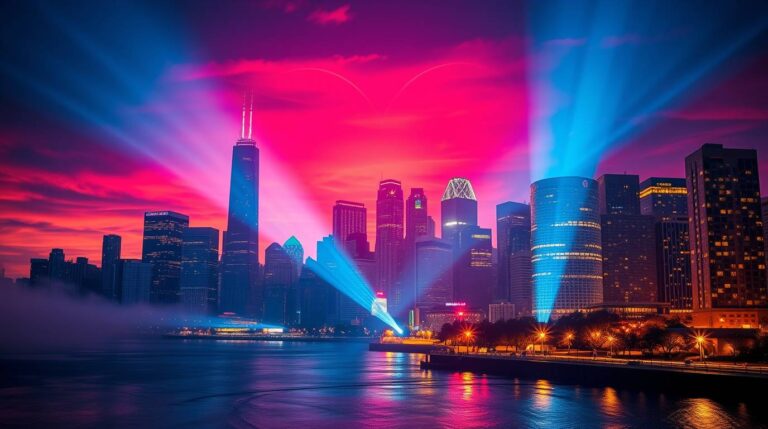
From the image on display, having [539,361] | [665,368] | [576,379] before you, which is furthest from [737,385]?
[539,361]

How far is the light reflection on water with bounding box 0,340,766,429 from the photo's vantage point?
7994 centimetres

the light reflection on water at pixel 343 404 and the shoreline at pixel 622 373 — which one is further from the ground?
the shoreline at pixel 622 373

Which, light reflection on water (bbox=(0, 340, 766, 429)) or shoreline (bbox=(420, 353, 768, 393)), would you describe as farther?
shoreline (bbox=(420, 353, 768, 393))

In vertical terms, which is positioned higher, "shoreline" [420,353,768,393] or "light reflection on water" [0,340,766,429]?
"shoreline" [420,353,768,393]

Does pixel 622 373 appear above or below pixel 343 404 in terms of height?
above

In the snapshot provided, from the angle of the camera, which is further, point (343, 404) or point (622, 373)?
point (622, 373)

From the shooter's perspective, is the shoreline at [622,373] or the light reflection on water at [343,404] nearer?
the light reflection on water at [343,404]

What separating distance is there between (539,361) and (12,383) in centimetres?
9839

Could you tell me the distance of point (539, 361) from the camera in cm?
13662

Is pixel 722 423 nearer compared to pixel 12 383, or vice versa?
pixel 722 423

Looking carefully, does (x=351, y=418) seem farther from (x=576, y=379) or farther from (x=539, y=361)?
(x=539, y=361)

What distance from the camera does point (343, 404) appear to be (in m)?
97.1

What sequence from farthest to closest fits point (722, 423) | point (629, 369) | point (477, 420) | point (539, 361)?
point (539, 361) < point (629, 369) < point (477, 420) < point (722, 423)

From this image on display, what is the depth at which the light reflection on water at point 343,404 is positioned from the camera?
262ft
